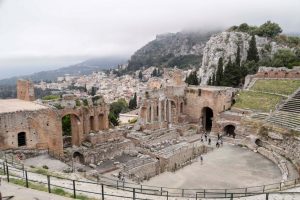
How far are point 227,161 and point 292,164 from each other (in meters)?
5.83

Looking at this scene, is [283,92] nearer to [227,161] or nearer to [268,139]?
[268,139]

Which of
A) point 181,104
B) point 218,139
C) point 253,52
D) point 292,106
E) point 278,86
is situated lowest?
point 218,139

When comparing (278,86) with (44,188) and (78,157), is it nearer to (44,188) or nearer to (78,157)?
(78,157)

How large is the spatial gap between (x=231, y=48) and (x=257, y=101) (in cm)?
2935

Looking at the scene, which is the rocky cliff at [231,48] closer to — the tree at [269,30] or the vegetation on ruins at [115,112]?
the tree at [269,30]

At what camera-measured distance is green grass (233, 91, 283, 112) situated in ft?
135

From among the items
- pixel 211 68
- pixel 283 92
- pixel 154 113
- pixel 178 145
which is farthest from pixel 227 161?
pixel 211 68

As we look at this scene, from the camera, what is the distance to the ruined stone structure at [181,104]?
40344 millimetres

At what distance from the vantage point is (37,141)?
2789 cm

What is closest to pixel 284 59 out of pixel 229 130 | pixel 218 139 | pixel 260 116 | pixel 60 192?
pixel 229 130

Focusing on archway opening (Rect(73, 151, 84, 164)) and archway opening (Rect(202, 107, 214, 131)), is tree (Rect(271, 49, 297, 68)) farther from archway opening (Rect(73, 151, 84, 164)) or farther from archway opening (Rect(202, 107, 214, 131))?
archway opening (Rect(73, 151, 84, 164))

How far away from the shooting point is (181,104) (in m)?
46.3

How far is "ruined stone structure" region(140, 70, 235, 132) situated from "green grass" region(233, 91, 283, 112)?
5.04 feet

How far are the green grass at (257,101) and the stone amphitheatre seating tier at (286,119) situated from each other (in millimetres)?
2228
